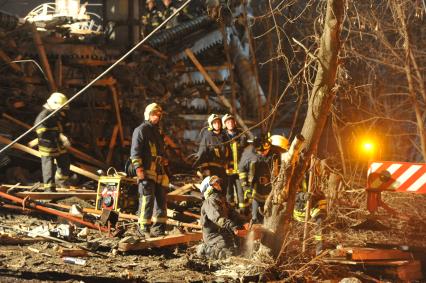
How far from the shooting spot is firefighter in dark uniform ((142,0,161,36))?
64.8 feet

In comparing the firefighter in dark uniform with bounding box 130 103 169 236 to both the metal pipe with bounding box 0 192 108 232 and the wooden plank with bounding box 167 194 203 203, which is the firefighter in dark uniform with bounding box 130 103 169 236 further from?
the wooden plank with bounding box 167 194 203 203

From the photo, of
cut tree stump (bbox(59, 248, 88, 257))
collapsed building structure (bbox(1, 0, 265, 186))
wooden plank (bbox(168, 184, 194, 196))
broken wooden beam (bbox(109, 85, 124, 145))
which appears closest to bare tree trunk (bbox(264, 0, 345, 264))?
cut tree stump (bbox(59, 248, 88, 257))

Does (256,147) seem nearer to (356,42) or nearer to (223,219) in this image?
(223,219)

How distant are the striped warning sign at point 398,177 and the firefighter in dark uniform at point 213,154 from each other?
3363 mm

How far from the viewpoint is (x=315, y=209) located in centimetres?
943

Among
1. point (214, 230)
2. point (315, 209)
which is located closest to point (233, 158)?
point (315, 209)

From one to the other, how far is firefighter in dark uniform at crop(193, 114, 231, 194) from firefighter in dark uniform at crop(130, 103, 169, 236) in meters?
1.63

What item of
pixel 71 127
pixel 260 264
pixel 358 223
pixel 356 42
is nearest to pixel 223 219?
pixel 260 264

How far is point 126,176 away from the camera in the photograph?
11.5 m

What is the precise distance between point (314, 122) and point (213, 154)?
3971mm

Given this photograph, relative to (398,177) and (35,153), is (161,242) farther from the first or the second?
(35,153)

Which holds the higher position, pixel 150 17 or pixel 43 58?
pixel 150 17

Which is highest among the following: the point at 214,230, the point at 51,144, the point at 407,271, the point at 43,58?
the point at 43,58

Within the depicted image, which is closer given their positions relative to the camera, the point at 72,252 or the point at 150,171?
the point at 72,252
